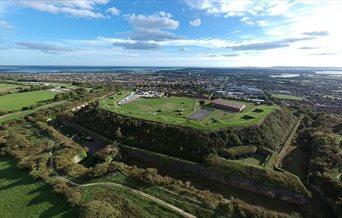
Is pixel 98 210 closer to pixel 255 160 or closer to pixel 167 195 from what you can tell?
pixel 167 195

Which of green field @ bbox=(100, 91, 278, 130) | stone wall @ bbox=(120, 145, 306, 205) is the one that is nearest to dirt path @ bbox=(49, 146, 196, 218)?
stone wall @ bbox=(120, 145, 306, 205)

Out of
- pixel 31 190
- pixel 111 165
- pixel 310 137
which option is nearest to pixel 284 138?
pixel 310 137

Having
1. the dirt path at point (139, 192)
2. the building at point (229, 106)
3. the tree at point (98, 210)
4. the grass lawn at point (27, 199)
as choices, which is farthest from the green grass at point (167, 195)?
the building at point (229, 106)

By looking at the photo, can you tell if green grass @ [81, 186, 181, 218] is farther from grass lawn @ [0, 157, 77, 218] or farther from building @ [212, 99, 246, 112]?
building @ [212, 99, 246, 112]

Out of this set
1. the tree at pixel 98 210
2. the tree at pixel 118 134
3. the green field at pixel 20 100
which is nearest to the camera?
the tree at pixel 98 210

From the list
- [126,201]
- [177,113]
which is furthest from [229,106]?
[126,201]

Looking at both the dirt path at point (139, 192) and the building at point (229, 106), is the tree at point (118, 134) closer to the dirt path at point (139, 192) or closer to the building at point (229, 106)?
the dirt path at point (139, 192)
